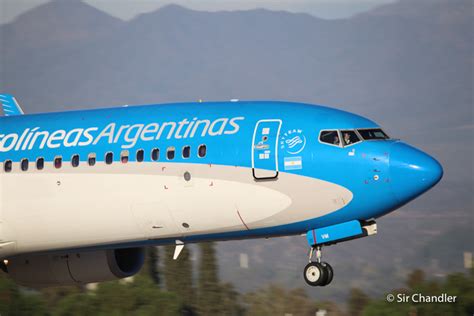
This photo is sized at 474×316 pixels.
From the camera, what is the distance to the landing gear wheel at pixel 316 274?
27172 mm

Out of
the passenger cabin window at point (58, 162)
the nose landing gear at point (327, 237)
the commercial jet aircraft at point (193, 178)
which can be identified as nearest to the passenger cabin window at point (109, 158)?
the commercial jet aircraft at point (193, 178)

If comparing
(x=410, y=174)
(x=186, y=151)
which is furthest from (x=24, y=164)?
(x=410, y=174)

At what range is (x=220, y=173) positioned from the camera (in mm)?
27625

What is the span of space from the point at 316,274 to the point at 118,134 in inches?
276

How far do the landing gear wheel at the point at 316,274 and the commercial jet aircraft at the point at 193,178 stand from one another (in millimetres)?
29

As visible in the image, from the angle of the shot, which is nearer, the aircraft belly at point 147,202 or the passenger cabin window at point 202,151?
the aircraft belly at point 147,202

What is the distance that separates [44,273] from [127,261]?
104 inches

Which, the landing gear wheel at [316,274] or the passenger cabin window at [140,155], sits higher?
the passenger cabin window at [140,155]

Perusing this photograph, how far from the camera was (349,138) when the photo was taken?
26922mm

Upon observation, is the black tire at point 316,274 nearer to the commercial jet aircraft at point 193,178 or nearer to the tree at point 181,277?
the commercial jet aircraft at point 193,178

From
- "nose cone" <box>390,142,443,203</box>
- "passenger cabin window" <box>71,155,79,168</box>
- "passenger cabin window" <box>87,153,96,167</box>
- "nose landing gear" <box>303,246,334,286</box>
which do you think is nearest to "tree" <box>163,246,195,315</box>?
"passenger cabin window" <box>71,155,79,168</box>

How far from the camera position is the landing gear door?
27.1 meters

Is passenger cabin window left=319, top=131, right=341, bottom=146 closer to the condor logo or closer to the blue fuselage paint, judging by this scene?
the blue fuselage paint

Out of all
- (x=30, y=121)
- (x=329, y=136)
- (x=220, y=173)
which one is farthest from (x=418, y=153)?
(x=30, y=121)
